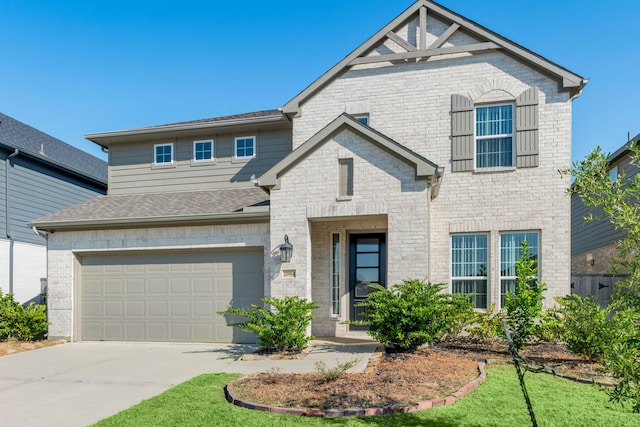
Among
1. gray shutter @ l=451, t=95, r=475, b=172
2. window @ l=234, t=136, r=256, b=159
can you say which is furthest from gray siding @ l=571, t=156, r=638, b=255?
window @ l=234, t=136, r=256, b=159

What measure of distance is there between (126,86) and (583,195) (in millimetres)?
17502

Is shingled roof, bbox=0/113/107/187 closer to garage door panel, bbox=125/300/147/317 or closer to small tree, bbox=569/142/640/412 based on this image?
garage door panel, bbox=125/300/147/317

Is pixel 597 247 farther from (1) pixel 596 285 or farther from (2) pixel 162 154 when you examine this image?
(2) pixel 162 154

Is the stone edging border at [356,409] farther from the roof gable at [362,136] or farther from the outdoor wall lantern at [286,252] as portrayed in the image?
the roof gable at [362,136]

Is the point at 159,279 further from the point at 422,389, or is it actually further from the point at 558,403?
the point at 558,403

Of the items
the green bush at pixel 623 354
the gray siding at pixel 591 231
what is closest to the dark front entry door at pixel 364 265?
the gray siding at pixel 591 231

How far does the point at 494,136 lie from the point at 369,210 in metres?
3.90

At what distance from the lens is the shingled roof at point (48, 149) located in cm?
1683

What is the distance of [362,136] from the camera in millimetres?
9930

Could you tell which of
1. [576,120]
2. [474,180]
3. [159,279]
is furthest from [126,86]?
[576,120]

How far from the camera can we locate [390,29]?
11711 millimetres

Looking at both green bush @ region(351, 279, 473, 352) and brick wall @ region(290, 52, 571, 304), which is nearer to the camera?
green bush @ region(351, 279, 473, 352)

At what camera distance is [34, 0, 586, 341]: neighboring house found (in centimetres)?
1012

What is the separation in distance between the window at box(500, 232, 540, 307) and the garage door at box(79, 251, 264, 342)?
19.2ft
